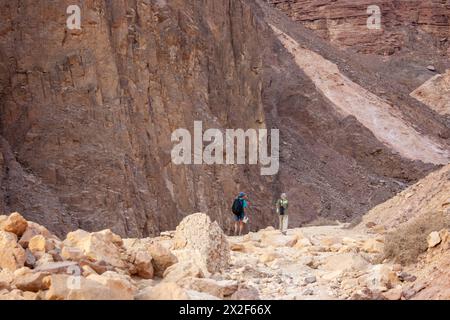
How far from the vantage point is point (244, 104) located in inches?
1177

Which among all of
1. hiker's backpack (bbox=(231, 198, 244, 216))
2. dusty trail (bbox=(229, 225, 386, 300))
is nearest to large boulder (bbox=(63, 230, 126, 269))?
dusty trail (bbox=(229, 225, 386, 300))

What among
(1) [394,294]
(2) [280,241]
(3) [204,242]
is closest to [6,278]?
(3) [204,242]

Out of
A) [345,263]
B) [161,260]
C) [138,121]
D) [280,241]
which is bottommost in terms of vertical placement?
[280,241]

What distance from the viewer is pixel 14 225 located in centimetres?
859

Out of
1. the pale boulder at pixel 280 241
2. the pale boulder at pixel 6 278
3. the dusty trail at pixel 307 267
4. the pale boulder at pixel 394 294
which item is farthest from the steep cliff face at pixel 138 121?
the pale boulder at pixel 394 294

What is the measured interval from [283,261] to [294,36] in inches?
1432

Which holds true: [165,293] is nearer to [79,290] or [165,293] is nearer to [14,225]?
[79,290]

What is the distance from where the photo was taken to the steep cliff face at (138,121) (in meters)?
18.6

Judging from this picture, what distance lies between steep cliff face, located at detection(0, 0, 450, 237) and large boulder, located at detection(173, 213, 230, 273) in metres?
7.37

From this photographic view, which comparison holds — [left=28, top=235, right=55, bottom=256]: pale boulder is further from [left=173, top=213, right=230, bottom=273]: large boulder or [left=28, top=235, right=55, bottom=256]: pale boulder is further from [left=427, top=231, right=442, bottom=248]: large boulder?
[left=427, top=231, right=442, bottom=248]: large boulder

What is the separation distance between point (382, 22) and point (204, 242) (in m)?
59.9

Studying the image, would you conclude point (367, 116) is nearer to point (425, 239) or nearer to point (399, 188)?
point (399, 188)

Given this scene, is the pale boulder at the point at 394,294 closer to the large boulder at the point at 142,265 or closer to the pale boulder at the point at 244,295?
the pale boulder at the point at 244,295
